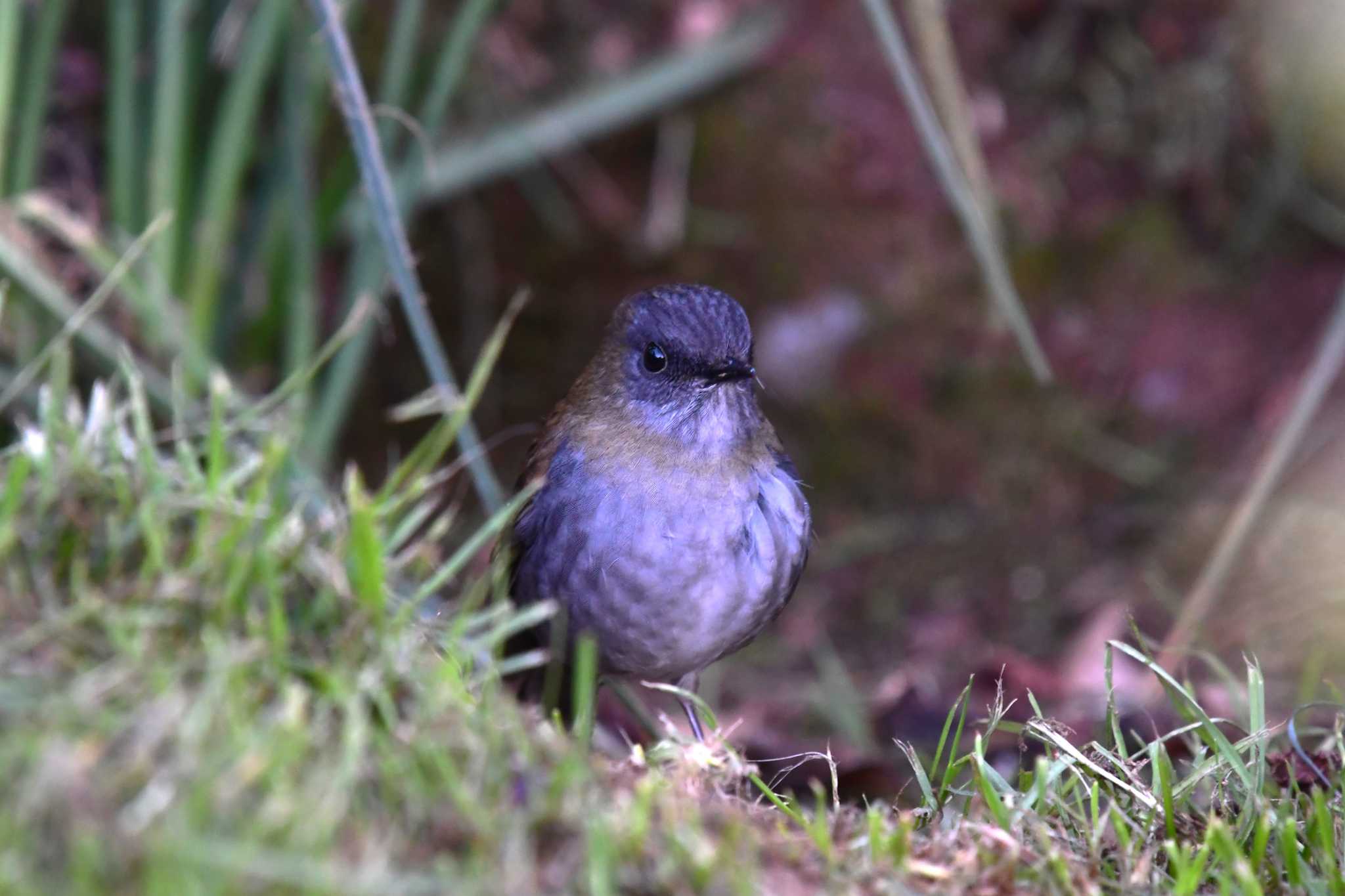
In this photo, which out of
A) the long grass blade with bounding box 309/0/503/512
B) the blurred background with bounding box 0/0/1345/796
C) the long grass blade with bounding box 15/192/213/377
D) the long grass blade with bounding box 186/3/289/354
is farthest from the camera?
the blurred background with bounding box 0/0/1345/796

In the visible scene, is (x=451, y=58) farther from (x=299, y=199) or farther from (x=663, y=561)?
(x=663, y=561)

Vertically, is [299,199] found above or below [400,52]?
below

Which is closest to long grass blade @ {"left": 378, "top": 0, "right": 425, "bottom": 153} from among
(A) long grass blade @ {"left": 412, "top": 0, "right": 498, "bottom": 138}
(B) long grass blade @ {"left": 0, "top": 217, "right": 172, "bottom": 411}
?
(A) long grass blade @ {"left": 412, "top": 0, "right": 498, "bottom": 138}

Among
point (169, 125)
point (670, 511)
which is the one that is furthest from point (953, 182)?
point (169, 125)

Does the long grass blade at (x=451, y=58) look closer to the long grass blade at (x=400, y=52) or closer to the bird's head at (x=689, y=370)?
the long grass blade at (x=400, y=52)

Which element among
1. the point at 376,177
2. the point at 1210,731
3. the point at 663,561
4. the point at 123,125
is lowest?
the point at 663,561

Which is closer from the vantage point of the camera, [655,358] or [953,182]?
[953,182]

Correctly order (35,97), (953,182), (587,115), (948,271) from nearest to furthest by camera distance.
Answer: (953,182) < (35,97) < (587,115) < (948,271)

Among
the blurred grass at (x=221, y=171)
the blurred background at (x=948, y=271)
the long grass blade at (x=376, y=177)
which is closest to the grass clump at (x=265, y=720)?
the long grass blade at (x=376, y=177)

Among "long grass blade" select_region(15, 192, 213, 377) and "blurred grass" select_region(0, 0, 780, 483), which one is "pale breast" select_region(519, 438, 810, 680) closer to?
"blurred grass" select_region(0, 0, 780, 483)
